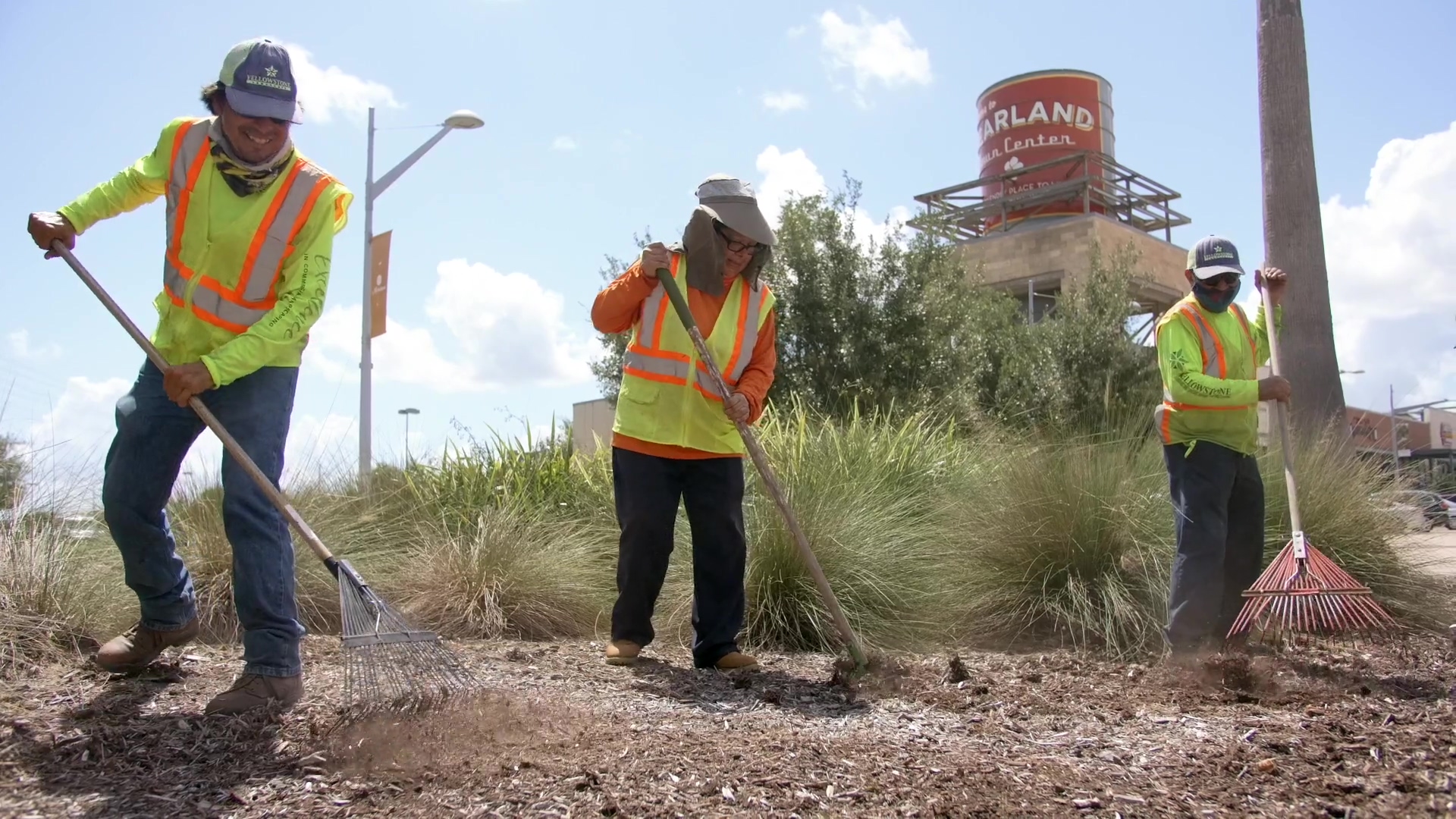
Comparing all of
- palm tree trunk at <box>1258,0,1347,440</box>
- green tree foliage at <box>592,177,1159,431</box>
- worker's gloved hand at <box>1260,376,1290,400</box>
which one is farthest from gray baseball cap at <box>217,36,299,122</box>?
green tree foliage at <box>592,177,1159,431</box>

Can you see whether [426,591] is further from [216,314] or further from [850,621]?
[216,314]

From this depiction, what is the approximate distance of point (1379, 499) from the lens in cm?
628

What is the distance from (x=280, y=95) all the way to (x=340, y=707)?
1.71 m

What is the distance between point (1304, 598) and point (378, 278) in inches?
482

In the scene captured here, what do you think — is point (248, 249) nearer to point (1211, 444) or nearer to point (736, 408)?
point (736, 408)

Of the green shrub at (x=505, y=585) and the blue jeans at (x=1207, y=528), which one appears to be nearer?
the blue jeans at (x=1207, y=528)

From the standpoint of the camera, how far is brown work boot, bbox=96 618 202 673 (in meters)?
3.62

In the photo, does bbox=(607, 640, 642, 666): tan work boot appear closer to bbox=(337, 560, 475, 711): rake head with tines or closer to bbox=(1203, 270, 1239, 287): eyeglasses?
bbox=(337, 560, 475, 711): rake head with tines

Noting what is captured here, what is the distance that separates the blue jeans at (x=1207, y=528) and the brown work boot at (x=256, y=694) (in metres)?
3.08

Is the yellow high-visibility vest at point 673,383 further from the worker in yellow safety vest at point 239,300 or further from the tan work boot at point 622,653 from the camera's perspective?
the worker in yellow safety vest at point 239,300

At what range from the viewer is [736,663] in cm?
438

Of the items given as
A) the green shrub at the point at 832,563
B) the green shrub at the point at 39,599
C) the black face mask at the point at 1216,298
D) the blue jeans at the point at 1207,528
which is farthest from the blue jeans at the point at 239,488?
the black face mask at the point at 1216,298

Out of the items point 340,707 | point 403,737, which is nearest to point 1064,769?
point 403,737

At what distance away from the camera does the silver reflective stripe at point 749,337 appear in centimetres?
455
